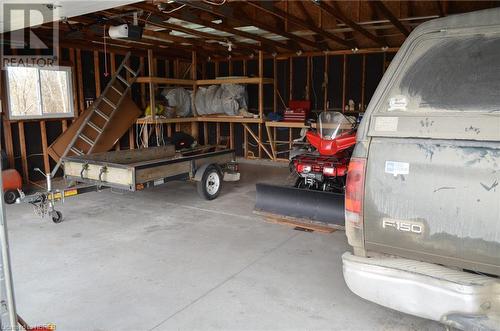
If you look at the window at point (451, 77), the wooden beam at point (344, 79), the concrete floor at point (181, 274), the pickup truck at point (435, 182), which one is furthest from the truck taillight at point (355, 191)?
the wooden beam at point (344, 79)

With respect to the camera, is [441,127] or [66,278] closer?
[441,127]

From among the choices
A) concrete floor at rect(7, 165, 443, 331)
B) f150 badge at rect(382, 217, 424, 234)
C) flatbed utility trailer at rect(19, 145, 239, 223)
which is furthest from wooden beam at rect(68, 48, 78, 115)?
f150 badge at rect(382, 217, 424, 234)

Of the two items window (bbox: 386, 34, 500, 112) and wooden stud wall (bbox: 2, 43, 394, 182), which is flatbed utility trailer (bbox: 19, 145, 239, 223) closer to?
wooden stud wall (bbox: 2, 43, 394, 182)

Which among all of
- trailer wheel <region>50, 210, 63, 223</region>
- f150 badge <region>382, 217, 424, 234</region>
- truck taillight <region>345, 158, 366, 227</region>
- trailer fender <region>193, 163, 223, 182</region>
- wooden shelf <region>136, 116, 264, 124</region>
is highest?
wooden shelf <region>136, 116, 264, 124</region>

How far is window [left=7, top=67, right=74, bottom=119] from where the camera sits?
25.2 feet

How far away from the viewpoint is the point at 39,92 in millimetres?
8000

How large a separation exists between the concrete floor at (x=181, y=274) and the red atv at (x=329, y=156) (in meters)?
0.89

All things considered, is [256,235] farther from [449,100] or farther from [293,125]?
[293,125]

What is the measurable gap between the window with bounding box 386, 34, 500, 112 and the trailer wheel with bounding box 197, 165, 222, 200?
172 inches

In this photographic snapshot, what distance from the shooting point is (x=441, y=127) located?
2.11m

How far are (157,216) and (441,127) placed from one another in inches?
172

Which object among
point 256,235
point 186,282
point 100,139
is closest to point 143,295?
point 186,282

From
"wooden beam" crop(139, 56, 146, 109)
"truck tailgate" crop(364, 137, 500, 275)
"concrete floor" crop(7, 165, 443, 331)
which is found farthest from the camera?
"wooden beam" crop(139, 56, 146, 109)

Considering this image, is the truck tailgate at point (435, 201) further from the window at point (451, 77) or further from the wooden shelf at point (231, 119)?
the wooden shelf at point (231, 119)
